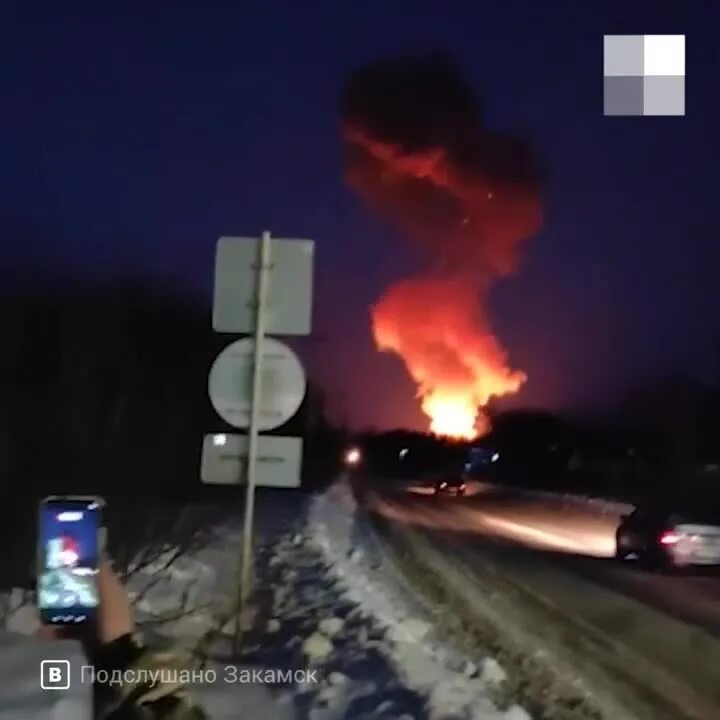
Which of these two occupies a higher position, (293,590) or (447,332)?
(447,332)

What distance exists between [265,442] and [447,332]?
36cm

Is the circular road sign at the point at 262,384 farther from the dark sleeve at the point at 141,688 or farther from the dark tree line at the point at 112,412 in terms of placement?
the dark sleeve at the point at 141,688

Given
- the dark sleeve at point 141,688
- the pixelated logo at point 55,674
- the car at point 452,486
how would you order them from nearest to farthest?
the pixelated logo at point 55,674 < the dark sleeve at point 141,688 < the car at point 452,486

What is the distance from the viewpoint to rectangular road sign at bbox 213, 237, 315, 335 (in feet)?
7.25

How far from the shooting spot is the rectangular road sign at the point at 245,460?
86.1 inches

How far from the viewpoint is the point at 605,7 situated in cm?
237

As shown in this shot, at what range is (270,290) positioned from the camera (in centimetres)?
220

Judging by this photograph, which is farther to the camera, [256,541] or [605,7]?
[605,7]

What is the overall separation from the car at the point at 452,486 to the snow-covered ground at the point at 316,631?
0.47 feet

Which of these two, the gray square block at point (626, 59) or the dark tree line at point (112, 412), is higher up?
the gray square block at point (626, 59)

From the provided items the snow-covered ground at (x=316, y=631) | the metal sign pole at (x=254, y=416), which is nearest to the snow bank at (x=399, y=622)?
the snow-covered ground at (x=316, y=631)

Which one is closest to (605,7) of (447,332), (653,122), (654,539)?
(653,122)

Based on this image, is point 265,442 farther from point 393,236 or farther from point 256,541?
point 393,236

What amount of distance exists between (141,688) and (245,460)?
40cm
